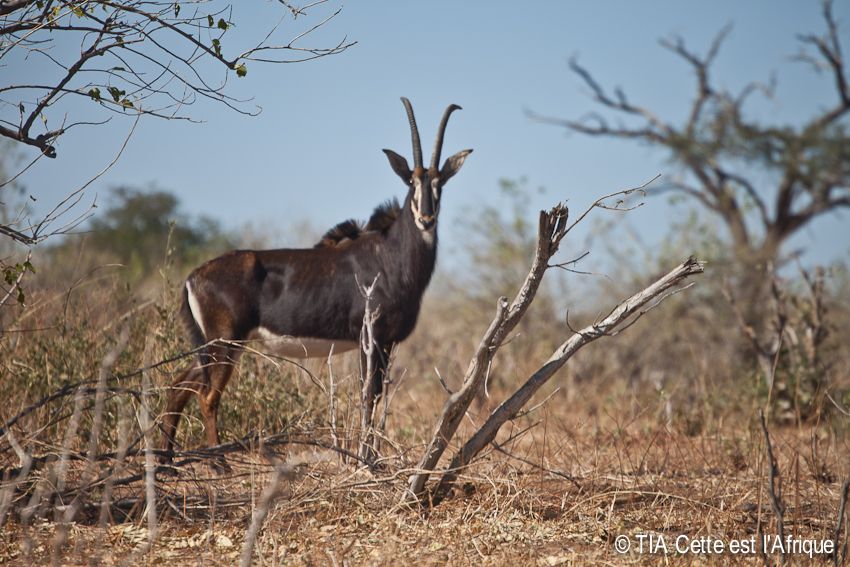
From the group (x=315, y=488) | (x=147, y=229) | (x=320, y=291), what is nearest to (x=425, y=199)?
(x=320, y=291)

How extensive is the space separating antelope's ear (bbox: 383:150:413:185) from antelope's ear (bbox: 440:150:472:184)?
0.27 m

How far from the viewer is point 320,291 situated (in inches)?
256

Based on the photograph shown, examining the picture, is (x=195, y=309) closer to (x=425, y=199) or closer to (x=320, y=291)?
(x=320, y=291)

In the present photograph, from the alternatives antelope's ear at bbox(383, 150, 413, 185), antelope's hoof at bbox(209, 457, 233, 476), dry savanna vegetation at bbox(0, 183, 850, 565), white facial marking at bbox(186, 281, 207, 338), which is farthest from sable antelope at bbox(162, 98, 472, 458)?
antelope's hoof at bbox(209, 457, 233, 476)

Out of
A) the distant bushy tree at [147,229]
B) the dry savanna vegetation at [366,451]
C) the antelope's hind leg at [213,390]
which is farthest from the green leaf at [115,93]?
the distant bushy tree at [147,229]

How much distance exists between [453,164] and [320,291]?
1.47 m

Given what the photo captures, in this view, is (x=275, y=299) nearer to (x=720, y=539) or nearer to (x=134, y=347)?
(x=134, y=347)

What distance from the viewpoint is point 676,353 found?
12.7 m

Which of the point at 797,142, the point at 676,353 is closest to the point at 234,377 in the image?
the point at 676,353

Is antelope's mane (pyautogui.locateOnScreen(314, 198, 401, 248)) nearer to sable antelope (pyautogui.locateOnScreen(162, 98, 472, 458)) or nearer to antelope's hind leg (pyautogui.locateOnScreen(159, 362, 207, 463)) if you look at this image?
sable antelope (pyautogui.locateOnScreen(162, 98, 472, 458))

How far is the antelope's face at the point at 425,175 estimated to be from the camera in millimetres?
6566

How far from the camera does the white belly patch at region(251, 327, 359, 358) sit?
643cm

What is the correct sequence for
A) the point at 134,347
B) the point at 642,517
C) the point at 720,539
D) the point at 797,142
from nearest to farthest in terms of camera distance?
the point at 720,539 → the point at 642,517 → the point at 134,347 → the point at 797,142

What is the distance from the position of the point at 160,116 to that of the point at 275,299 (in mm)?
2456
